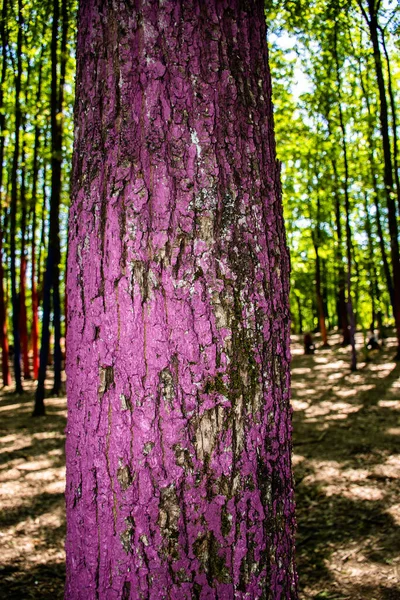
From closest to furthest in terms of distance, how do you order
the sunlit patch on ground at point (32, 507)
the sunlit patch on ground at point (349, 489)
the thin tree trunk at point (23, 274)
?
the sunlit patch on ground at point (349, 489)
the sunlit patch on ground at point (32, 507)
the thin tree trunk at point (23, 274)

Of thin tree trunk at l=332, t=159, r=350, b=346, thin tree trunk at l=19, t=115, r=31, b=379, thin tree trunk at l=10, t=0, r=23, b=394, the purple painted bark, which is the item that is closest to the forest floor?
thin tree trunk at l=10, t=0, r=23, b=394

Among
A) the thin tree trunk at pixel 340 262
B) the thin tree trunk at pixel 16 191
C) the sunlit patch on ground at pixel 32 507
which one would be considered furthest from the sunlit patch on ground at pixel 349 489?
the thin tree trunk at pixel 16 191

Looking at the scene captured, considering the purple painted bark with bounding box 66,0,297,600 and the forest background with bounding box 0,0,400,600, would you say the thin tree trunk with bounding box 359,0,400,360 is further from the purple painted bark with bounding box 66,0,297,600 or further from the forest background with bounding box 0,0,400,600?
the purple painted bark with bounding box 66,0,297,600

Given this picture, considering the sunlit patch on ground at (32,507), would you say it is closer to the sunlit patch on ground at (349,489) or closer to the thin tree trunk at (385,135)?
the sunlit patch on ground at (349,489)

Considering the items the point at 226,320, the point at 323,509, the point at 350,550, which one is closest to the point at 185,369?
the point at 226,320

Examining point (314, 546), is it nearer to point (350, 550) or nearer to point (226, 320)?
point (350, 550)

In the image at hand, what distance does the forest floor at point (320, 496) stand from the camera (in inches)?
128

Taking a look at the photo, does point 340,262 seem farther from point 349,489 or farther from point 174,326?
point 174,326

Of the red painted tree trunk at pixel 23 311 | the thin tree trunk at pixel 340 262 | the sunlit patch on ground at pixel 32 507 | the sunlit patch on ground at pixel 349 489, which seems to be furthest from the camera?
the thin tree trunk at pixel 340 262

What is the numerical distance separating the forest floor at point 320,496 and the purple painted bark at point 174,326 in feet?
7.76

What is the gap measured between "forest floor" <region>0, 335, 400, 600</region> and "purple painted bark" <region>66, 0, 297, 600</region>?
2.36 meters

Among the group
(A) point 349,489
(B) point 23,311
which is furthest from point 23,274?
(A) point 349,489

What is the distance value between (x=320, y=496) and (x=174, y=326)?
4187 mm

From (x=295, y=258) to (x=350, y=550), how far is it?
1596 cm
